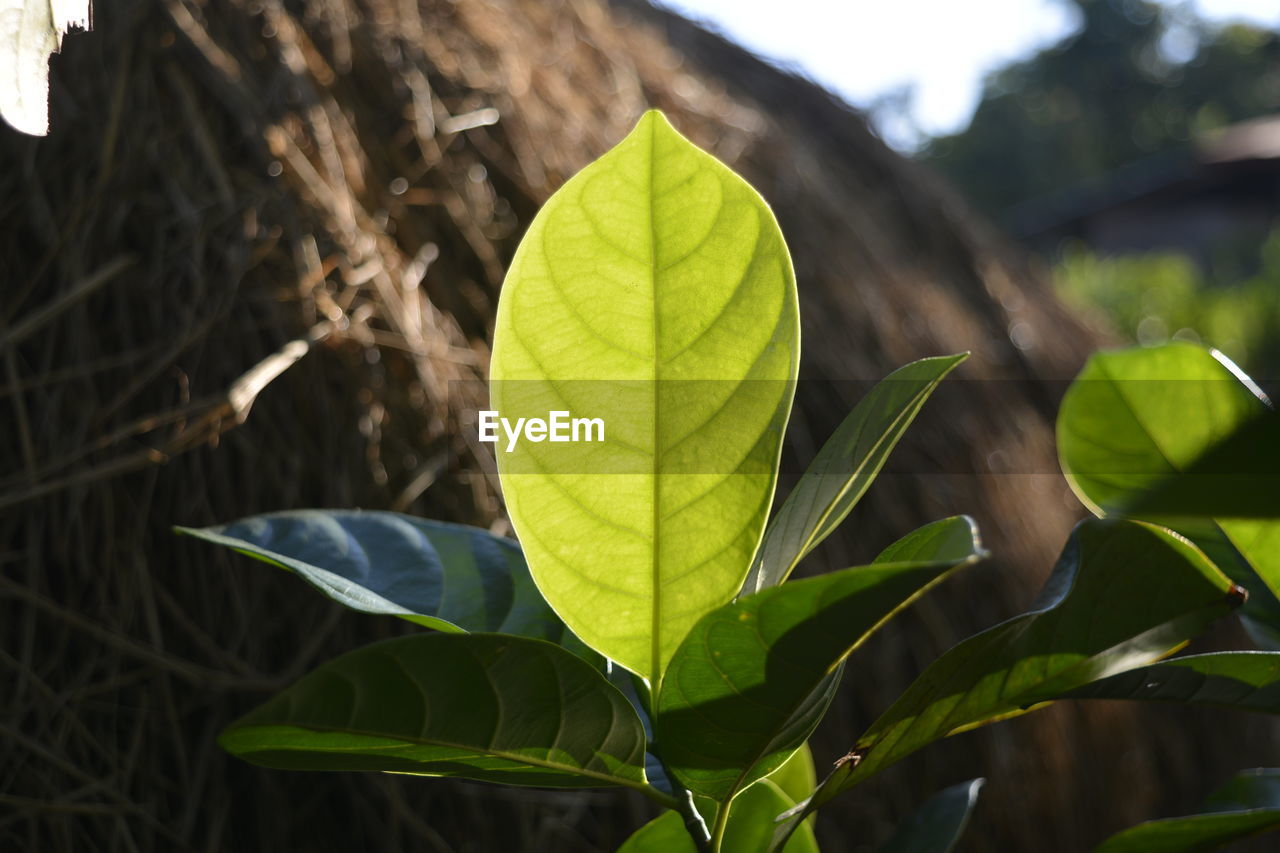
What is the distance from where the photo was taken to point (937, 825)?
457 mm

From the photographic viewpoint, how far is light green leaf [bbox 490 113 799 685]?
12.6 inches

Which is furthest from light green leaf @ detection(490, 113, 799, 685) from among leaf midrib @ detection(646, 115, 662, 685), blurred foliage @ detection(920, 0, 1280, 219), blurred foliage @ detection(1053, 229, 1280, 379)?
blurred foliage @ detection(920, 0, 1280, 219)

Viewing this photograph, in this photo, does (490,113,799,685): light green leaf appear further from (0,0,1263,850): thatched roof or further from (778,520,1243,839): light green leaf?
(0,0,1263,850): thatched roof

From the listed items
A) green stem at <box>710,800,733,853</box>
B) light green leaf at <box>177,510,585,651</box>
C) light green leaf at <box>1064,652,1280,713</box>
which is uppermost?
light green leaf at <box>177,510,585,651</box>

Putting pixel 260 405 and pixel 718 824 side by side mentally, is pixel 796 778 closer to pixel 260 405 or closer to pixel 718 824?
pixel 718 824

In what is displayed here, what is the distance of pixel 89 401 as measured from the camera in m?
0.61

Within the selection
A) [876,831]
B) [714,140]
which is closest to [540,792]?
[876,831]

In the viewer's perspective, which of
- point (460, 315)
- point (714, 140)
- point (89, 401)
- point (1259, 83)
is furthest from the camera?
point (1259, 83)

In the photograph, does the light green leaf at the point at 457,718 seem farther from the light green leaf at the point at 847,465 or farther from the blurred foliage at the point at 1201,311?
the blurred foliage at the point at 1201,311

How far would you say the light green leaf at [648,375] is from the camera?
32 cm

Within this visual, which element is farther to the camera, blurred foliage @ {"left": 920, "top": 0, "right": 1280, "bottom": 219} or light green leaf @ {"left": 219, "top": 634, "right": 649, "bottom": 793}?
blurred foliage @ {"left": 920, "top": 0, "right": 1280, "bottom": 219}

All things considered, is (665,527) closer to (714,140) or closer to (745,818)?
(745,818)

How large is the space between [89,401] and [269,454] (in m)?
0.11

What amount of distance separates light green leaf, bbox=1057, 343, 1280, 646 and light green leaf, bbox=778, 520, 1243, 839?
0.16 ft
